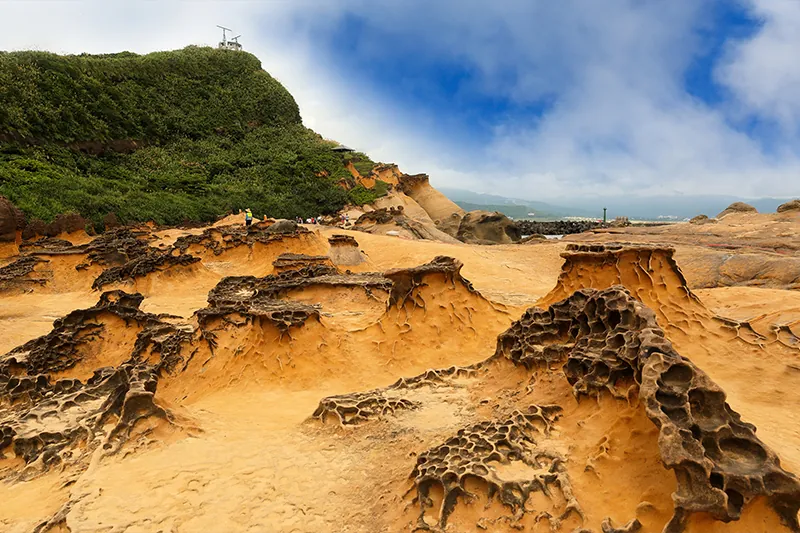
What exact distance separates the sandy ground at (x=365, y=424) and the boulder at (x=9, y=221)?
7.17 m

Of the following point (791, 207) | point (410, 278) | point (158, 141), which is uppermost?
point (158, 141)

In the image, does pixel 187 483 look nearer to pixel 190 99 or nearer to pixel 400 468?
pixel 400 468

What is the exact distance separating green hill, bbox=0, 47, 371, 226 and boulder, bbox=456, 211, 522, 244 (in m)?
11.5

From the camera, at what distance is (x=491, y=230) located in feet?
93.0

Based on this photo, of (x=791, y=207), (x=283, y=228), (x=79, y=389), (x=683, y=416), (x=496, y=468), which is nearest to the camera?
(x=683, y=416)

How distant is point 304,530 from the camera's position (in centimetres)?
335

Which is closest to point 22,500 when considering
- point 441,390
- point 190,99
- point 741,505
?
point 441,390

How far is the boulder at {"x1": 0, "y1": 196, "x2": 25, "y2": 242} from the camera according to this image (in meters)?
16.6

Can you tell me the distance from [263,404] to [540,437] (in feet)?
13.8

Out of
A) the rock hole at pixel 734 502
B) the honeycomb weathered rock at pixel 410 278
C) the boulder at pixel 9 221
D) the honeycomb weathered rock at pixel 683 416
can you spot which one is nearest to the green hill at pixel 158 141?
the boulder at pixel 9 221

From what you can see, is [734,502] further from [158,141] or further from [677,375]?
[158,141]

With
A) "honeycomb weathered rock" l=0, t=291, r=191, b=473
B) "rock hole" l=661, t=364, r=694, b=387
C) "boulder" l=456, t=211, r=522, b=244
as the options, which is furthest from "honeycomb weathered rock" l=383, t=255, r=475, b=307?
"boulder" l=456, t=211, r=522, b=244

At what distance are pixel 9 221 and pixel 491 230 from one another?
22.8 meters

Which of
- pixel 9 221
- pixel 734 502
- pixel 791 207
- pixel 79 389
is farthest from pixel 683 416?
pixel 791 207
